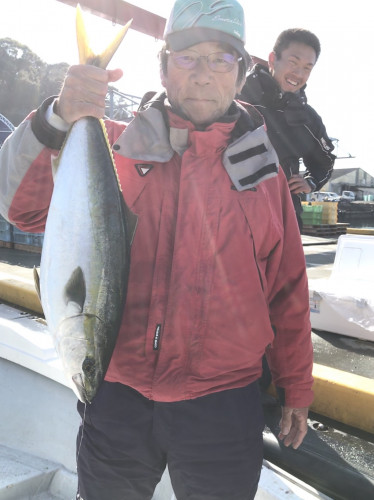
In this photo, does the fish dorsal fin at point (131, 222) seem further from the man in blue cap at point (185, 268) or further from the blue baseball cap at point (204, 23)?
the blue baseball cap at point (204, 23)

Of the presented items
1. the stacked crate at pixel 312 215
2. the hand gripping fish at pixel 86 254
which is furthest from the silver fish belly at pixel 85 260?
the stacked crate at pixel 312 215

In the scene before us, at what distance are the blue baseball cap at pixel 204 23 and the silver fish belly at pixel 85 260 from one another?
427mm

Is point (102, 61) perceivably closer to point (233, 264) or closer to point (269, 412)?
point (233, 264)

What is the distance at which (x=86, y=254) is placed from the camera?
1.37 m

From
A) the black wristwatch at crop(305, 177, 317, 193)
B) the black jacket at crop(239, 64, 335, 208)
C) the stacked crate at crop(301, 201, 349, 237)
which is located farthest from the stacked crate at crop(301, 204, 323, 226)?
the black jacket at crop(239, 64, 335, 208)

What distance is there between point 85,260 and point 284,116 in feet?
5.90

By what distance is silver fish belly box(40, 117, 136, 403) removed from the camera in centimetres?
133

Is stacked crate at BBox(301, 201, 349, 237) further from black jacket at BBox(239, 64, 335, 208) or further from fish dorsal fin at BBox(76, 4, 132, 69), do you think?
fish dorsal fin at BBox(76, 4, 132, 69)

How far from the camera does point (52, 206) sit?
1.38 meters

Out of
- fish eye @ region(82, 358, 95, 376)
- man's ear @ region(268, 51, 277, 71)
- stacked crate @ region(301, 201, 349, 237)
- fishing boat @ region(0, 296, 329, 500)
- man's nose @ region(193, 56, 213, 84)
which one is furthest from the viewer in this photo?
stacked crate @ region(301, 201, 349, 237)

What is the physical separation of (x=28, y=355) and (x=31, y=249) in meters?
8.76

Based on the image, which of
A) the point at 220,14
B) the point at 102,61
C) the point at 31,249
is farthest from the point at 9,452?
the point at 31,249

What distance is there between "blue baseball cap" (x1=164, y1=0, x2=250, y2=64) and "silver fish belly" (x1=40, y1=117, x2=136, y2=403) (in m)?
0.43

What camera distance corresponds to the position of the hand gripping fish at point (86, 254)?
4.38 ft
